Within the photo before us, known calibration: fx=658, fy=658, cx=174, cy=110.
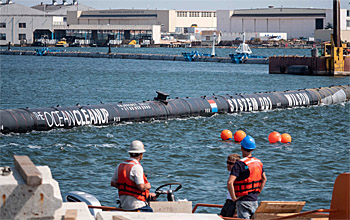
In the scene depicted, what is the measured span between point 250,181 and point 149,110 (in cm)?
2051

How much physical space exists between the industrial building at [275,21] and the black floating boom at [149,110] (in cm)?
13595

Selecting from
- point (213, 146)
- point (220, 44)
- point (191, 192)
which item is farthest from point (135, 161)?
point (220, 44)

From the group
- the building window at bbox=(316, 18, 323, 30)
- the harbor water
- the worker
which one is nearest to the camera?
the worker

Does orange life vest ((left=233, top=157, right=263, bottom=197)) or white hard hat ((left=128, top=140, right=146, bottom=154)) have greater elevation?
white hard hat ((left=128, top=140, right=146, bottom=154))

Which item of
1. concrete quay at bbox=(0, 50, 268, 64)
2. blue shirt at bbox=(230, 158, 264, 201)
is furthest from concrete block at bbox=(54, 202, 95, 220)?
concrete quay at bbox=(0, 50, 268, 64)

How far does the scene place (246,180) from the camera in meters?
11.0

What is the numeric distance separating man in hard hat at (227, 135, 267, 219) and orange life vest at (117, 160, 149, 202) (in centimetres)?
150

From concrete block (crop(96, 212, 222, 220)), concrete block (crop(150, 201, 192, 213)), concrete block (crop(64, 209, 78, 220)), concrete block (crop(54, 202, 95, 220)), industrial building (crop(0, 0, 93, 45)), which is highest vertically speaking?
industrial building (crop(0, 0, 93, 45))

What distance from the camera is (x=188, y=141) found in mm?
27453

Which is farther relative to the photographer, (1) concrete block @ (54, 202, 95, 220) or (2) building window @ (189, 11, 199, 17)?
(2) building window @ (189, 11, 199, 17)

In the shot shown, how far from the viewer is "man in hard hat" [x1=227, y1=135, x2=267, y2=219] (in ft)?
36.0

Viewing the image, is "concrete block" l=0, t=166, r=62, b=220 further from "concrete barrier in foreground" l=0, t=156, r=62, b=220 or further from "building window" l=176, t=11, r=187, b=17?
"building window" l=176, t=11, r=187, b=17

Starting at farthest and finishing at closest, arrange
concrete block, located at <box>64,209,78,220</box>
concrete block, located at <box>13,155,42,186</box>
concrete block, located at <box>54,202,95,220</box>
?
1. concrete block, located at <box>54,202,95,220</box>
2. concrete block, located at <box>64,209,78,220</box>
3. concrete block, located at <box>13,155,42,186</box>

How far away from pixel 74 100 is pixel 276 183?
30641 millimetres
